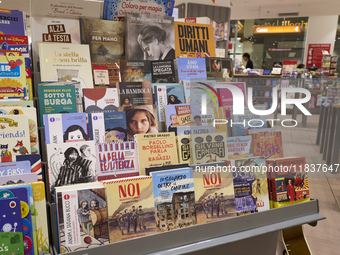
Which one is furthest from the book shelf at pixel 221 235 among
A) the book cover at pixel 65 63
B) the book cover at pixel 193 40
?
the book cover at pixel 193 40

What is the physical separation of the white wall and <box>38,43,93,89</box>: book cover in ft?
45.2

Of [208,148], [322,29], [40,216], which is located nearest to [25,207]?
[40,216]

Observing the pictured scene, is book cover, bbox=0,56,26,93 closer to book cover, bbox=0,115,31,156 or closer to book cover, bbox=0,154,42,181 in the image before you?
book cover, bbox=0,115,31,156

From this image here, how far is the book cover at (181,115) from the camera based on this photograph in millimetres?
1519

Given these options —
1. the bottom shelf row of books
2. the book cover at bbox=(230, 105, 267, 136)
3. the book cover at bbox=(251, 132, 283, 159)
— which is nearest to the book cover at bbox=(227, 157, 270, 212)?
the bottom shelf row of books

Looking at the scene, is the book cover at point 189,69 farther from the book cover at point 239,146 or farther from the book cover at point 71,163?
the book cover at point 71,163

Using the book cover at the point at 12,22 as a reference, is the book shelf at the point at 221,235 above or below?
below

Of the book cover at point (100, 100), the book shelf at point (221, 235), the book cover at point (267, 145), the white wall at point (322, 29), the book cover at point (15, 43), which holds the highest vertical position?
the white wall at point (322, 29)

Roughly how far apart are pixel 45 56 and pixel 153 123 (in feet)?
2.22

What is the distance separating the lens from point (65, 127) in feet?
4.22

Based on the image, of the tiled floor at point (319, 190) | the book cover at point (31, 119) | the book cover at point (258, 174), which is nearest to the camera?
the book cover at point (31, 119)

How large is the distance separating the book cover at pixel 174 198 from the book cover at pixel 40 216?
1.46 feet

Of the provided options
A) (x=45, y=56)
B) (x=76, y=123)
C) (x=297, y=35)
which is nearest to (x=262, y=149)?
(x=76, y=123)

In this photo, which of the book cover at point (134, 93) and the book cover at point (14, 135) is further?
the book cover at point (134, 93)
